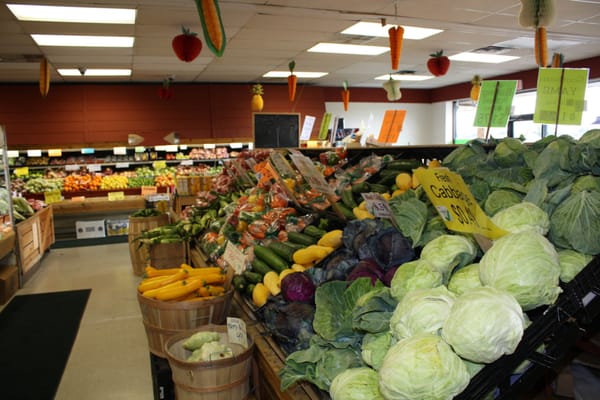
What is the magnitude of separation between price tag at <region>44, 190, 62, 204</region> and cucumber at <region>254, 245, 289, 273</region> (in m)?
7.29

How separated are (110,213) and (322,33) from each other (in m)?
5.11

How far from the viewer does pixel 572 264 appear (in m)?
1.14

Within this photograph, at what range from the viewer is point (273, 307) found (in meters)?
1.86

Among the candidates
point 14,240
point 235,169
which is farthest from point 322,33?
point 14,240

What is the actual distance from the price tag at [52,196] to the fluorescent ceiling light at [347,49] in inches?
209

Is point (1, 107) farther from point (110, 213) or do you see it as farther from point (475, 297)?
point (475, 297)

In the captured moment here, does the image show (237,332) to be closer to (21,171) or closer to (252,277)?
(252,277)

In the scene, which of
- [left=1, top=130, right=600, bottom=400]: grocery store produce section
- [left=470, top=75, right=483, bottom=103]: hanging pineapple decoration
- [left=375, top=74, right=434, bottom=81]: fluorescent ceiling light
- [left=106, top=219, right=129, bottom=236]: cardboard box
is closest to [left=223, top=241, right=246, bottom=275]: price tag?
[left=1, top=130, right=600, bottom=400]: grocery store produce section

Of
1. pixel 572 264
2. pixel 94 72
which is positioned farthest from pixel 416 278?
pixel 94 72

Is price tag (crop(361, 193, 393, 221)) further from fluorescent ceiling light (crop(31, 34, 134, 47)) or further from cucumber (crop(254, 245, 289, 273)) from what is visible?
fluorescent ceiling light (crop(31, 34, 134, 47))

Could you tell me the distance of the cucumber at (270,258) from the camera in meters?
2.32

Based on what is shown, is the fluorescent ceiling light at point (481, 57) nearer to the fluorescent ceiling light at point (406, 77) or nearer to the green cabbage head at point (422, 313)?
the fluorescent ceiling light at point (406, 77)

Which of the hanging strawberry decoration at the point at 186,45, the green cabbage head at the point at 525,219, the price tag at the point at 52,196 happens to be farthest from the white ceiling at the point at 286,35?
the green cabbage head at the point at 525,219

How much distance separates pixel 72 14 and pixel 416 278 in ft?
18.1
